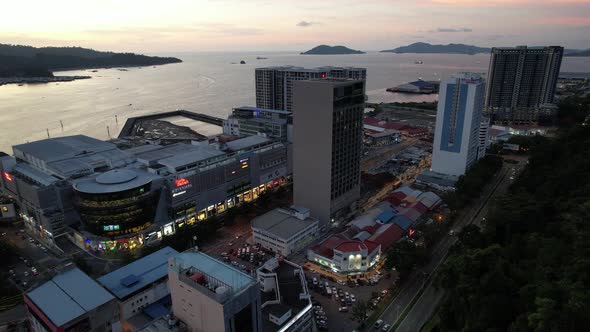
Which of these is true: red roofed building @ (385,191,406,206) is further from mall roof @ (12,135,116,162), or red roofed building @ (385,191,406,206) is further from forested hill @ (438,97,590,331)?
mall roof @ (12,135,116,162)

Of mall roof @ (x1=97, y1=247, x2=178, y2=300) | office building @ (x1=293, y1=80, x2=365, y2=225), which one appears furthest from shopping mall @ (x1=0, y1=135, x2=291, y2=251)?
office building @ (x1=293, y1=80, x2=365, y2=225)

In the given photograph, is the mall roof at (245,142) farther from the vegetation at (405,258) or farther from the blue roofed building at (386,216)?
the vegetation at (405,258)

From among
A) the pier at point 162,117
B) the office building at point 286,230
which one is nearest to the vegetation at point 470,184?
the office building at point 286,230

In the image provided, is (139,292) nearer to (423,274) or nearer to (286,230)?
(286,230)

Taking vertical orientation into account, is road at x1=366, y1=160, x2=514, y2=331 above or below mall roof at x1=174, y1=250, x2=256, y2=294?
below

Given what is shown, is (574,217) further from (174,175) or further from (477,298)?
(174,175)

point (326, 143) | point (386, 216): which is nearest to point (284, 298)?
point (326, 143)

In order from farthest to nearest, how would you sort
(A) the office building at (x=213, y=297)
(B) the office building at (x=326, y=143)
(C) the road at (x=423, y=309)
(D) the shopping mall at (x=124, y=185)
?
(D) the shopping mall at (x=124, y=185) → (B) the office building at (x=326, y=143) → (C) the road at (x=423, y=309) → (A) the office building at (x=213, y=297)
